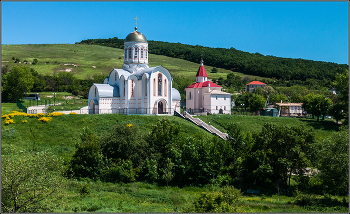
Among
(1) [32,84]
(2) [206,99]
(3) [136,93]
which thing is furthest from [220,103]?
(1) [32,84]

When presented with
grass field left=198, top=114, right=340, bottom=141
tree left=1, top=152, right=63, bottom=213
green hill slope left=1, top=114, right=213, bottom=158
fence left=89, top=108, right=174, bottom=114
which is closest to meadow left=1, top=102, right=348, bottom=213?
green hill slope left=1, top=114, right=213, bottom=158

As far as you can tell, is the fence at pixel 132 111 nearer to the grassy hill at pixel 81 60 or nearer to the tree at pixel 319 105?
the tree at pixel 319 105

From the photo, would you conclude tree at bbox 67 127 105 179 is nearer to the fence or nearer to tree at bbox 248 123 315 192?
tree at bbox 248 123 315 192

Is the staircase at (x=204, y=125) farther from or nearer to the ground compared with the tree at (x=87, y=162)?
farther from the ground

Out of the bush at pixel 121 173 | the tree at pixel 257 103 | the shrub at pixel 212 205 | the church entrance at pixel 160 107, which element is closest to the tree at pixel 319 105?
the tree at pixel 257 103

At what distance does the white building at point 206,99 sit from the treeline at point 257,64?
66862 mm

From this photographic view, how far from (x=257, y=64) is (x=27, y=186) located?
→ 108777mm

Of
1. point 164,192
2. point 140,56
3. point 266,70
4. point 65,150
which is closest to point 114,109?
point 140,56

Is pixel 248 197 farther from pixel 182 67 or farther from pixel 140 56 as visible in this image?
pixel 182 67

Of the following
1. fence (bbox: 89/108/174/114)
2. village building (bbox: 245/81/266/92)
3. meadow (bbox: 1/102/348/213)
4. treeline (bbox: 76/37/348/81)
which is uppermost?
treeline (bbox: 76/37/348/81)

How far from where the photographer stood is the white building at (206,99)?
150 feet

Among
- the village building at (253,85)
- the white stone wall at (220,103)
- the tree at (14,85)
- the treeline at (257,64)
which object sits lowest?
the white stone wall at (220,103)

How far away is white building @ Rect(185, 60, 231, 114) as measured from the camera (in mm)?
45656

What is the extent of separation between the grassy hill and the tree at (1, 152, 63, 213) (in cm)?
7858
